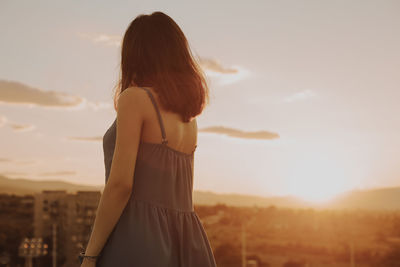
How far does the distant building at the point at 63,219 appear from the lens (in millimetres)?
37438

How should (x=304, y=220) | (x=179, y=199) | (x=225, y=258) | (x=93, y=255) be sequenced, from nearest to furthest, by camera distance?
(x=93, y=255), (x=179, y=199), (x=225, y=258), (x=304, y=220)

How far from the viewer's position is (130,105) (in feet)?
3.97

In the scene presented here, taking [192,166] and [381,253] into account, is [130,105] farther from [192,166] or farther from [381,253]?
[381,253]

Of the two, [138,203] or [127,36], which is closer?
[138,203]

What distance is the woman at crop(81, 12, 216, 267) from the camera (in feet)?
3.91

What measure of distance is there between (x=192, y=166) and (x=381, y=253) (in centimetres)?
4575

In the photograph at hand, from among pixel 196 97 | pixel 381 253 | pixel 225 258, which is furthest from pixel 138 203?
pixel 381 253

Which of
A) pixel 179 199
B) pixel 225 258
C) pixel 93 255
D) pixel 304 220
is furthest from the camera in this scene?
pixel 304 220

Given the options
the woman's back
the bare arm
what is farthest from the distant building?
the bare arm

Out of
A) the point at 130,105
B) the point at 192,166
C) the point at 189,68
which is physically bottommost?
the point at 192,166

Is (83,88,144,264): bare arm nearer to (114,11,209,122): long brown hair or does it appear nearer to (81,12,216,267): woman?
(81,12,216,267): woman

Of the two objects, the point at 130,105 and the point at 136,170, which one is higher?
the point at 130,105

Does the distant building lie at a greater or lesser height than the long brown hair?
lesser

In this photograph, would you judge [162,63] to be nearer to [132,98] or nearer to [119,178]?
[132,98]
